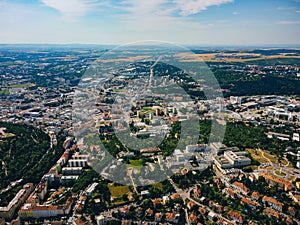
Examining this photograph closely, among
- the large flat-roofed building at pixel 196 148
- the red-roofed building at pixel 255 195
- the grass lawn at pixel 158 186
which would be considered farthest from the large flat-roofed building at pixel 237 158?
the grass lawn at pixel 158 186

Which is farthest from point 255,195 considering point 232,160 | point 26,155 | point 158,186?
point 26,155

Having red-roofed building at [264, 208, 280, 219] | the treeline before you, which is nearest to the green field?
the treeline

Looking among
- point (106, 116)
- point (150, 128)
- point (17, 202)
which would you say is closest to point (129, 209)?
point (17, 202)

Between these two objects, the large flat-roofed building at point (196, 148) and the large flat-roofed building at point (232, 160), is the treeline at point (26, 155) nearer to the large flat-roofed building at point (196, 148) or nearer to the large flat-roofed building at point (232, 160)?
the large flat-roofed building at point (196, 148)

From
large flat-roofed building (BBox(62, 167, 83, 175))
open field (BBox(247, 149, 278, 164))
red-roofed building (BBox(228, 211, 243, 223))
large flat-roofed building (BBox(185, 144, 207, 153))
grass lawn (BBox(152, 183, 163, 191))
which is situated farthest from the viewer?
large flat-roofed building (BBox(185, 144, 207, 153))

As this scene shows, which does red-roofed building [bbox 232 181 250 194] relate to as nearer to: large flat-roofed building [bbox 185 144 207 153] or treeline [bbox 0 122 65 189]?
large flat-roofed building [bbox 185 144 207 153]

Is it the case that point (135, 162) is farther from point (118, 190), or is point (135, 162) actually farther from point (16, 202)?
point (16, 202)

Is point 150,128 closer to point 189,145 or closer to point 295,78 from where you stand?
point 189,145
